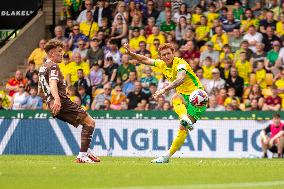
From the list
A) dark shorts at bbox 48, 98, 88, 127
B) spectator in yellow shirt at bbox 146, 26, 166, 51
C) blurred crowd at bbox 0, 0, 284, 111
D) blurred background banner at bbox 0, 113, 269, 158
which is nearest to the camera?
dark shorts at bbox 48, 98, 88, 127

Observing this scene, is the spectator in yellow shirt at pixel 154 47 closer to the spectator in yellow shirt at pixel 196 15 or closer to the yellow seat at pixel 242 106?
the spectator in yellow shirt at pixel 196 15

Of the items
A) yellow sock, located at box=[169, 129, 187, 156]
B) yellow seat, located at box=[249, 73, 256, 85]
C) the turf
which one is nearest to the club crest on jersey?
the turf

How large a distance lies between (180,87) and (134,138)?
8.17 meters

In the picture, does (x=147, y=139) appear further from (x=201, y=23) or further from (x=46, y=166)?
(x=46, y=166)

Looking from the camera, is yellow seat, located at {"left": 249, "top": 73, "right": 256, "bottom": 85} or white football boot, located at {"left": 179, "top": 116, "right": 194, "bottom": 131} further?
yellow seat, located at {"left": 249, "top": 73, "right": 256, "bottom": 85}

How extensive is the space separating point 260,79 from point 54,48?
33.2ft

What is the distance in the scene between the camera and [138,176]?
12.9 m

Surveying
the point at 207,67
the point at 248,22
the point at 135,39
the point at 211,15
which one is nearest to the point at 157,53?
the point at 135,39

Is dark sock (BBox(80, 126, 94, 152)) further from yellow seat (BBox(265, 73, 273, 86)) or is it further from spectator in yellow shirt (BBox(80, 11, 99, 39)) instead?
spectator in yellow shirt (BBox(80, 11, 99, 39))

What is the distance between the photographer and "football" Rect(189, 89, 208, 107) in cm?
1725

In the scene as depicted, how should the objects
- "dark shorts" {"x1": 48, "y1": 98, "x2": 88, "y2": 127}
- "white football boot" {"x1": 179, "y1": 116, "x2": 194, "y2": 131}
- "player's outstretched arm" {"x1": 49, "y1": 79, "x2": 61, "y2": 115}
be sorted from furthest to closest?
"dark shorts" {"x1": 48, "y1": 98, "x2": 88, "y2": 127} → "white football boot" {"x1": 179, "y1": 116, "x2": 194, "y2": 131} → "player's outstretched arm" {"x1": 49, "y1": 79, "x2": 61, "y2": 115}

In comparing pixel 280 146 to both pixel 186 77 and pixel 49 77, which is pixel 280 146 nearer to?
pixel 186 77

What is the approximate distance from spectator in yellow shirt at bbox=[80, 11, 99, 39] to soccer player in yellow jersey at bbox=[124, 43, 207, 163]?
12.0 metres

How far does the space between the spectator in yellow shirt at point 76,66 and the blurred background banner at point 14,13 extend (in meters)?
5.72
